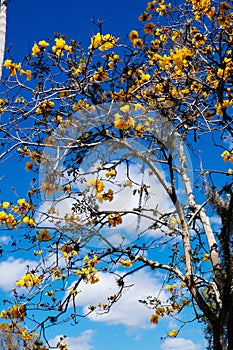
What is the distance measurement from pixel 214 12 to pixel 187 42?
0.54m

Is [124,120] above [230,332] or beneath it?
above

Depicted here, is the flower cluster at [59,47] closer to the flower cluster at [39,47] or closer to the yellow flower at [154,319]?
the flower cluster at [39,47]

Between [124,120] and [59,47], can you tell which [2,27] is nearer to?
[59,47]

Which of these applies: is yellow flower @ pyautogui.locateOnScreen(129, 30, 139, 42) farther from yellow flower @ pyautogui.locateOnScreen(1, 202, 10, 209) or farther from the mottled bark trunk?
the mottled bark trunk

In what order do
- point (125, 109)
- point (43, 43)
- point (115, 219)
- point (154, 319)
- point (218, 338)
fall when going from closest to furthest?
point (125, 109) < point (115, 219) < point (43, 43) < point (218, 338) < point (154, 319)

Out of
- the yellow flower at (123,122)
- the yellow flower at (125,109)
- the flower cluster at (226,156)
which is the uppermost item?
the flower cluster at (226,156)

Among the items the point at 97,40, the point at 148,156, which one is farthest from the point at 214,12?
the point at 148,156

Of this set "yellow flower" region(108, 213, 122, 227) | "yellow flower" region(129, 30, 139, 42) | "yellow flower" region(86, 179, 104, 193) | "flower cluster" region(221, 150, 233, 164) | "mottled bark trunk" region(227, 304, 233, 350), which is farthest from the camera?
"flower cluster" region(221, 150, 233, 164)

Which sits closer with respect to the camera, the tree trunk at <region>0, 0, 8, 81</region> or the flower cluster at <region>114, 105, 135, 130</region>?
the flower cluster at <region>114, 105, 135, 130</region>

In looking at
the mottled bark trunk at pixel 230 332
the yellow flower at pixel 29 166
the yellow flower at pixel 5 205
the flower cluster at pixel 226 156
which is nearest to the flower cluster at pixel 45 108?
the yellow flower at pixel 29 166

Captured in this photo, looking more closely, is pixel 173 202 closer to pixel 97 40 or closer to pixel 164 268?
pixel 164 268

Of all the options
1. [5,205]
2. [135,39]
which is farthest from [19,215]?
[135,39]

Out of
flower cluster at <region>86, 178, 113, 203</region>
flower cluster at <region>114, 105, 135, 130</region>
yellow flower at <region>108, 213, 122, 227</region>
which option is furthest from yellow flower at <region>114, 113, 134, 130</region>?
yellow flower at <region>108, 213, 122, 227</region>

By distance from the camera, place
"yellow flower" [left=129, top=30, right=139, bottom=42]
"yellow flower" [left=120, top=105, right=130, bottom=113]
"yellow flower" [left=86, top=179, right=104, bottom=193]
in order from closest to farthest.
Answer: "yellow flower" [left=86, top=179, right=104, bottom=193] < "yellow flower" [left=120, top=105, right=130, bottom=113] < "yellow flower" [left=129, top=30, right=139, bottom=42]
